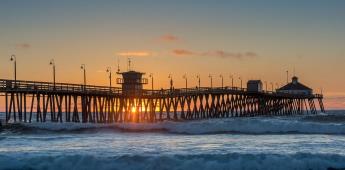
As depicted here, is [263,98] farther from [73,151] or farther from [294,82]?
[73,151]

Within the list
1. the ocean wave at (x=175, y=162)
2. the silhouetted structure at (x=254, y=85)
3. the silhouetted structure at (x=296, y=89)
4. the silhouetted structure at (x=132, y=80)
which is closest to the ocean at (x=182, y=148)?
Result: the ocean wave at (x=175, y=162)

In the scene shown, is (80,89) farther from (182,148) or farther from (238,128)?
(182,148)

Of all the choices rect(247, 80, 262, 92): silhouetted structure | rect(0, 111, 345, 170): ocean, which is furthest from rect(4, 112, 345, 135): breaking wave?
rect(247, 80, 262, 92): silhouetted structure

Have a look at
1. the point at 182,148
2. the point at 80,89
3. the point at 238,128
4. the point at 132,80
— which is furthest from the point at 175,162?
the point at 132,80

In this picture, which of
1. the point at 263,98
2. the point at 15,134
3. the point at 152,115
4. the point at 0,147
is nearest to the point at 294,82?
the point at 263,98

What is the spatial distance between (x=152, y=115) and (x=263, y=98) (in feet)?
74.0

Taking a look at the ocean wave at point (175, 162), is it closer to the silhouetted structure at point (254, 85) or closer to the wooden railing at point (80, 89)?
the wooden railing at point (80, 89)

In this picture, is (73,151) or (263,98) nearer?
(73,151)

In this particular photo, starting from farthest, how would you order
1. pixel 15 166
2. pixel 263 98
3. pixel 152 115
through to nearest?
pixel 263 98, pixel 152 115, pixel 15 166

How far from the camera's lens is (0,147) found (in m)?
31.9

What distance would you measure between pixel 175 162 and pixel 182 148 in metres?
5.21

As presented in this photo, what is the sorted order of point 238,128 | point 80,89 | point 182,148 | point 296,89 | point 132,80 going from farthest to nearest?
point 296,89, point 132,80, point 80,89, point 238,128, point 182,148

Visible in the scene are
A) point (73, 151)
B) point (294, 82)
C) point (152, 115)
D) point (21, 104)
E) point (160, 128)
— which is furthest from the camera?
point (294, 82)

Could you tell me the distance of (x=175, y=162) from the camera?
25.5 m
